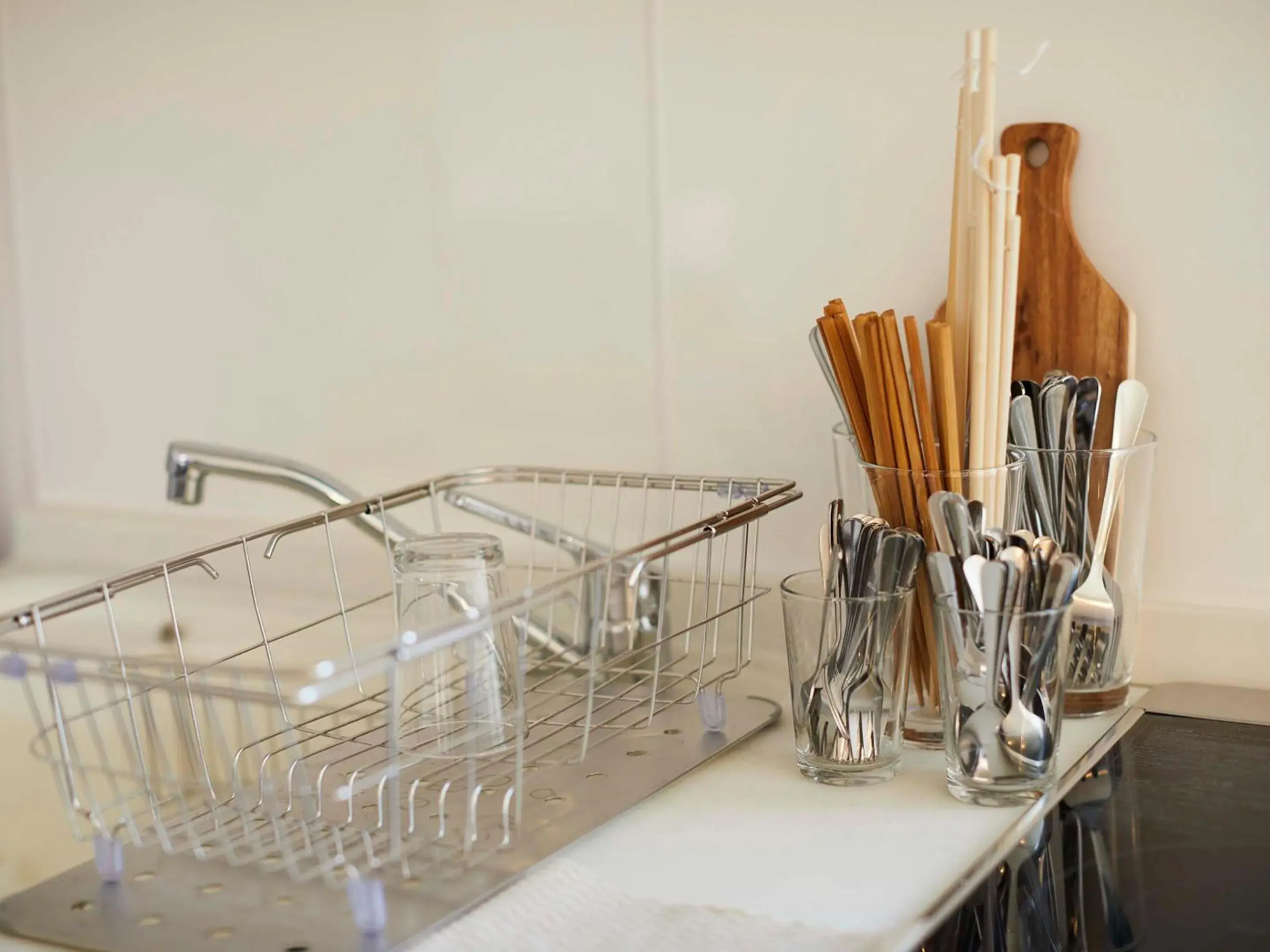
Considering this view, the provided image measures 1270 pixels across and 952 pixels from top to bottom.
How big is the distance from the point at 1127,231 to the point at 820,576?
320 mm

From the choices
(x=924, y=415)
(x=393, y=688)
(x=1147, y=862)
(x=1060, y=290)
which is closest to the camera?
(x=393, y=688)

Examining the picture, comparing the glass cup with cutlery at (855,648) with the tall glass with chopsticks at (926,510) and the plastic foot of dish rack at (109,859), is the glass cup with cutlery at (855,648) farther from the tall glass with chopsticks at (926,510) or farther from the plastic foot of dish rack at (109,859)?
the plastic foot of dish rack at (109,859)

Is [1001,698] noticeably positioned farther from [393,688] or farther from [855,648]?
[393,688]

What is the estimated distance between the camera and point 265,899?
0.69 metres

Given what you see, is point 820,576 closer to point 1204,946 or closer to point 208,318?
point 1204,946

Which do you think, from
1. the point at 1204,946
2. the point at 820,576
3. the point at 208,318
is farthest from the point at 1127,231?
the point at 208,318

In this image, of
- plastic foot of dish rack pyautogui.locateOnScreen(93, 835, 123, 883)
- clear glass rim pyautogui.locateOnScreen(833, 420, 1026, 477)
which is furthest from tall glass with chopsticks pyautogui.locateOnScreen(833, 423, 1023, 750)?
plastic foot of dish rack pyautogui.locateOnScreen(93, 835, 123, 883)

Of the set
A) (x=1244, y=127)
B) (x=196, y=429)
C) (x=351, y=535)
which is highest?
(x=1244, y=127)

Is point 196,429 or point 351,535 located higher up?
point 196,429

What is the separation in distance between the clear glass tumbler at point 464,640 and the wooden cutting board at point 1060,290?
1.32ft

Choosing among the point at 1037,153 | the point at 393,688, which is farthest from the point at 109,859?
the point at 1037,153

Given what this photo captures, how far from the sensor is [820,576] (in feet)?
2.81

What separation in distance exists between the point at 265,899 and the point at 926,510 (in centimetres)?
43

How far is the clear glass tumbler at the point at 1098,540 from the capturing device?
86cm
